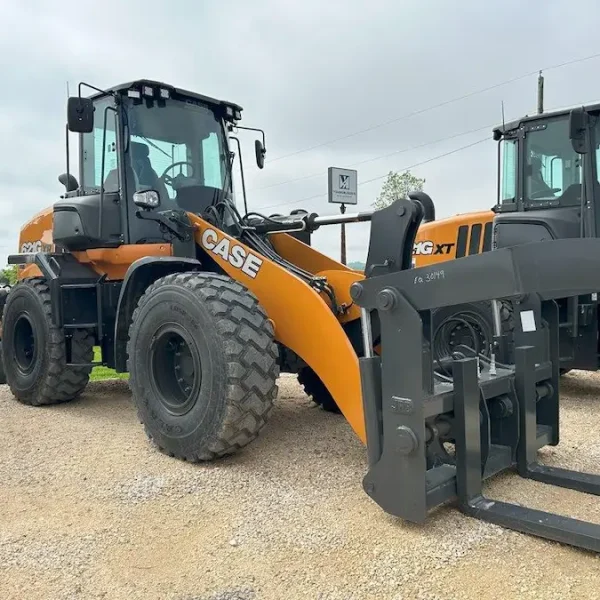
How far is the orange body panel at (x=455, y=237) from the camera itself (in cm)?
784

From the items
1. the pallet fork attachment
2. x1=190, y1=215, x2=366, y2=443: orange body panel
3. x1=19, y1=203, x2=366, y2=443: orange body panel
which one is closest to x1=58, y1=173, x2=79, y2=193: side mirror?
x1=19, y1=203, x2=366, y2=443: orange body panel

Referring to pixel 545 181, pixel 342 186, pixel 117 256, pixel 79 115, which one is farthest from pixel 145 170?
pixel 342 186

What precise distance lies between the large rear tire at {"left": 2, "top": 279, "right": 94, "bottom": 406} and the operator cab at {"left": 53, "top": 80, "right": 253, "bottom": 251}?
28.1 inches

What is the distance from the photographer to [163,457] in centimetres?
417

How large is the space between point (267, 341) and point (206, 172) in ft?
7.39

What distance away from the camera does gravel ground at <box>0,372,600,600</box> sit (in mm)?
2572

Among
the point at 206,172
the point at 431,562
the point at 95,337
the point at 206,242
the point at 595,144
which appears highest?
the point at 595,144

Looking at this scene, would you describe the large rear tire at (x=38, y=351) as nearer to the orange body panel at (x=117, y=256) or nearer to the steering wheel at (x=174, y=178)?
the orange body panel at (x=117, y=256)

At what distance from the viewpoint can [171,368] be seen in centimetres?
436

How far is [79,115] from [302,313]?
2.42m

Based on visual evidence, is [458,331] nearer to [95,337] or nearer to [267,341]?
[267,341]

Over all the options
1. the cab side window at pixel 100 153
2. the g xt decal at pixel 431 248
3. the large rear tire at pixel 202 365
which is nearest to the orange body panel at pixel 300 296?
the large rear tire at pixel 202 365

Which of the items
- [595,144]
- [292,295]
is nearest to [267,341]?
[292,295]

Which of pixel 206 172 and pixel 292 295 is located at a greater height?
pixel 206 172
